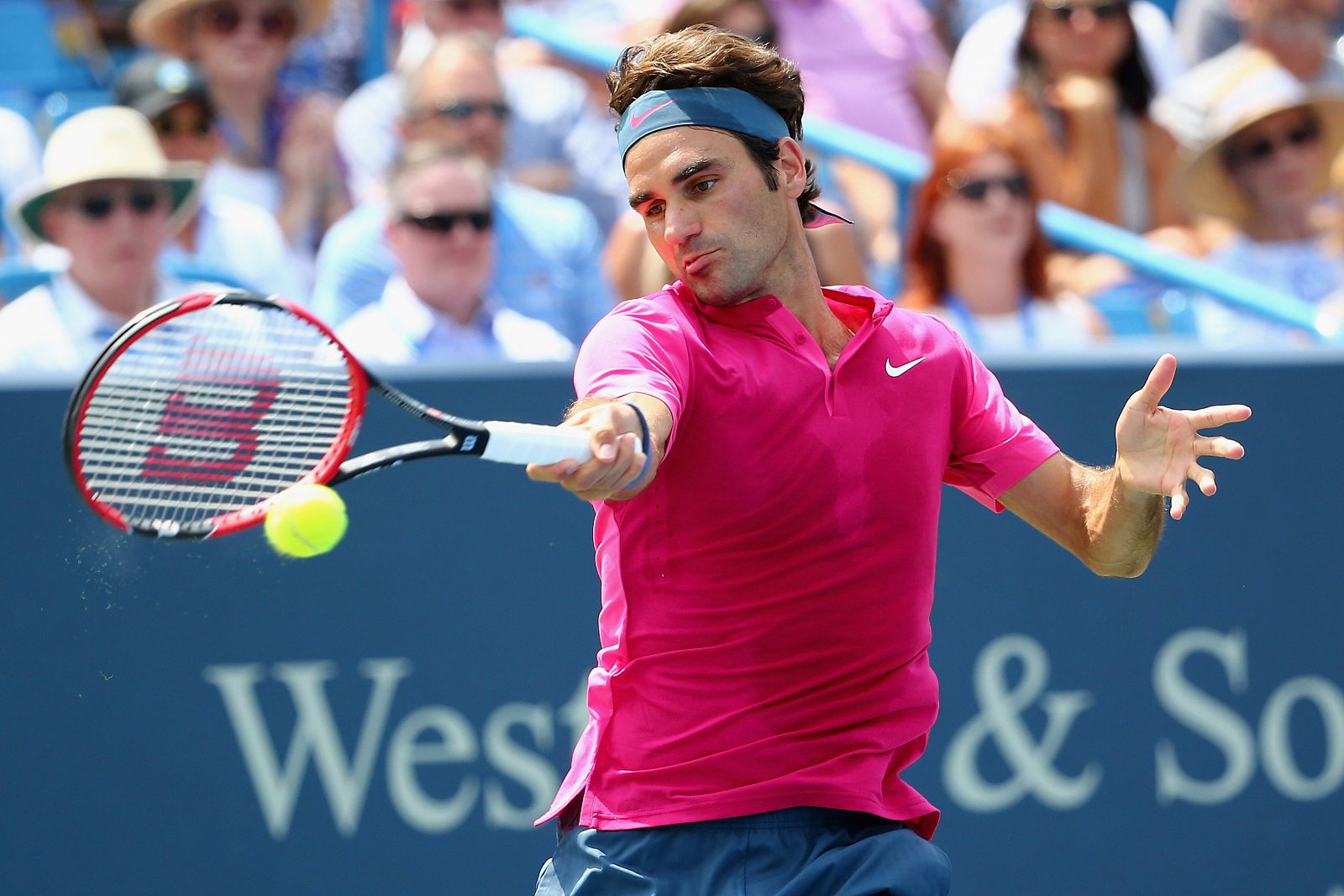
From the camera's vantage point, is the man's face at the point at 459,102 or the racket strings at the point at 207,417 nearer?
the racket strings at the point at 207,417

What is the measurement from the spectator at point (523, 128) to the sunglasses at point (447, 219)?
96 cm

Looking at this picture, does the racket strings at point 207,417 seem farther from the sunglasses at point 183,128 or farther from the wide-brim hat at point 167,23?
the wide-brim hat at point 167,23

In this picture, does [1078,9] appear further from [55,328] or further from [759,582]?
[759,582]

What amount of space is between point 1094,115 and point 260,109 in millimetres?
2828

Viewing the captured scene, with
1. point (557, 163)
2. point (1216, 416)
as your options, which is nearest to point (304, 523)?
point (1216, 416)

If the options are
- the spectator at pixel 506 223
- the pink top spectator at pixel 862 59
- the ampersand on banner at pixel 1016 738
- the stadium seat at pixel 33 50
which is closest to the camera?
the ampersand on banner at pixel 1016 738

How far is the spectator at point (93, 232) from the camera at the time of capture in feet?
15.4

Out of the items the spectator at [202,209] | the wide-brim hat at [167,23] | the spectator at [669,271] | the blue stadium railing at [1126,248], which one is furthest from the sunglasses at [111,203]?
the blue stadium railing at [1126,248]

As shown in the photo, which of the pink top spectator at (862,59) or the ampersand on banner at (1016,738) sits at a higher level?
the pink top spectator at (862,59)

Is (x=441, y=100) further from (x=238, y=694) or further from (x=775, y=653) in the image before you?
(x=775, y=653)

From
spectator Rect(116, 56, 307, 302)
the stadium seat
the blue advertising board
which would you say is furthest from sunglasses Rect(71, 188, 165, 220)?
the stadium seat

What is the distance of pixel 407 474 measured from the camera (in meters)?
4.31

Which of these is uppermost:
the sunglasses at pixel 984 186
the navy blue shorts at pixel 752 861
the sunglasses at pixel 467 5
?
the sunglasses at pixel 467 5

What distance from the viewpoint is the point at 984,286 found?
5.19m
